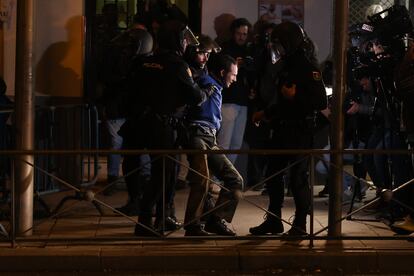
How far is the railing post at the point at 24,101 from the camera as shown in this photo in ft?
23.9

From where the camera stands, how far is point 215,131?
7.83 meters

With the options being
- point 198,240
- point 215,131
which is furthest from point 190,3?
point 198,240

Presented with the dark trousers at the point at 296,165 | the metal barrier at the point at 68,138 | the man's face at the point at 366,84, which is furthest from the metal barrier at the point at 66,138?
the man's face at the point at 366,84

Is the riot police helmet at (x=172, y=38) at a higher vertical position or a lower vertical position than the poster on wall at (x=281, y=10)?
lower

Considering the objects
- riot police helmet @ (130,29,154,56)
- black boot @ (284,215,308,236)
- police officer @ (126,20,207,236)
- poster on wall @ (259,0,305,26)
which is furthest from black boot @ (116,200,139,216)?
poster on wall @ (259,0,305,26)

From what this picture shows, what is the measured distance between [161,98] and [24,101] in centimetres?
117

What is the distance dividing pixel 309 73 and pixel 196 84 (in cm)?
99

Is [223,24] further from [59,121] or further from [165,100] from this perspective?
[165,100]

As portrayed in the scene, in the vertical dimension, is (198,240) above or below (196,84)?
below

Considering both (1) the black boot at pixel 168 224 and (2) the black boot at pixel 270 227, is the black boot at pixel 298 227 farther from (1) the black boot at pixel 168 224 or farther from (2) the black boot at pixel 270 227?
(1) the black boot at pixel 168 224

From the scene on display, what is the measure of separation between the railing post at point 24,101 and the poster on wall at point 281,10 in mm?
3913

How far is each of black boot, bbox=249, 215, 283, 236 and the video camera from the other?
1884 mm

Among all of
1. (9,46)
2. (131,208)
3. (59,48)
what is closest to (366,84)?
(131,208)

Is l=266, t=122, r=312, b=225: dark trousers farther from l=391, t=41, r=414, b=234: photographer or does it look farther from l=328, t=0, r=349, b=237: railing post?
l=391, t=41, r=414, b=234: photographer
